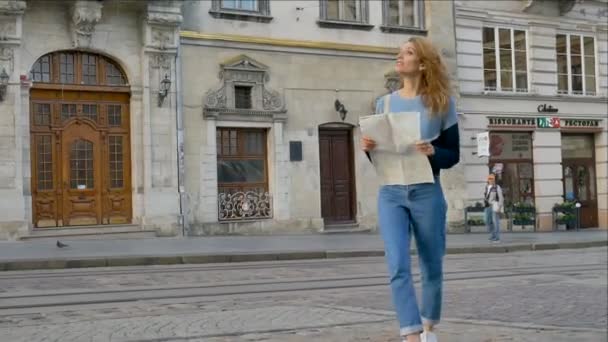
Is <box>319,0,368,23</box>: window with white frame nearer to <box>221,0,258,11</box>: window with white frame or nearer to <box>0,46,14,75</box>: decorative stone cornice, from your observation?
<box>221,0,258,11</box>: window with white frame

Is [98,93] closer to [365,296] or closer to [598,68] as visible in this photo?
[365,296]

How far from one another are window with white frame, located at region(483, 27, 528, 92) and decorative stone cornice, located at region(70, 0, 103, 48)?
13.8m

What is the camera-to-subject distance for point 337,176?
24.6 meters

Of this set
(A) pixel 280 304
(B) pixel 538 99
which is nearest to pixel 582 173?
(B) pixel 538 99

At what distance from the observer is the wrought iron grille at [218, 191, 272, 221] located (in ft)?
73.7

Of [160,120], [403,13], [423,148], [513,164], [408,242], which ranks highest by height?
[403,13]

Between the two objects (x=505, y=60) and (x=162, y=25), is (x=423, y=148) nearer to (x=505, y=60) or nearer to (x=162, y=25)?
(x=162, y=25)

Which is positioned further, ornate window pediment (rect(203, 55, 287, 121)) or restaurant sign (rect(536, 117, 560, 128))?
restaurant sign (rect(536, 117, 560, 128))

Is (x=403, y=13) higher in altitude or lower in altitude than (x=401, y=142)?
Result: higher

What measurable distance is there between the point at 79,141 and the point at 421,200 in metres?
17.1

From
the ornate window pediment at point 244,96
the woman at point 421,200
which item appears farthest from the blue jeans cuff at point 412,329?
the ornate window pediment at point 244,96

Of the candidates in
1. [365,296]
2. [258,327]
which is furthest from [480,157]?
[258,327]

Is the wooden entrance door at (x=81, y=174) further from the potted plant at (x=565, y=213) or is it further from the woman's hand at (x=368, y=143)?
the woman's hand at (x=368, y=143)

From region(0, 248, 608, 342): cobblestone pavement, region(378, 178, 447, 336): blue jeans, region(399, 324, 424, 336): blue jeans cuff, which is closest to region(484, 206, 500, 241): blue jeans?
region(0, 248, 608, 342): cobblestone pavement
